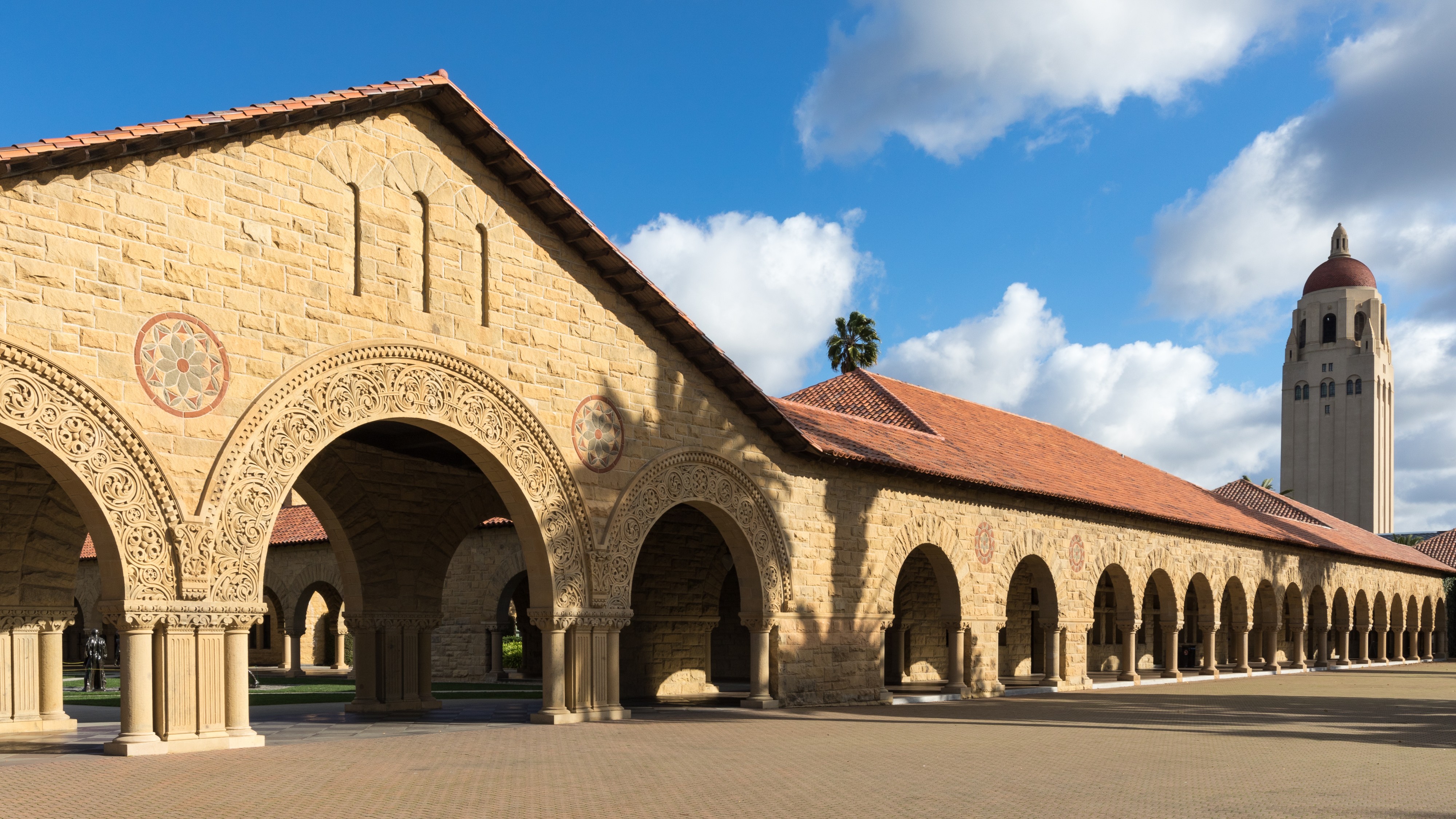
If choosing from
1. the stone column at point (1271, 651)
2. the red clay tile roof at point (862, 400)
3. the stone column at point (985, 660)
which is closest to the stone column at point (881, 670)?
the stone column at point (985, 660)

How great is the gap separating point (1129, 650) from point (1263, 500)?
22.5 meters

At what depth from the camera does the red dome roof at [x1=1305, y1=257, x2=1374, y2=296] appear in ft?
313

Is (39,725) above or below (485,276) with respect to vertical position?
below

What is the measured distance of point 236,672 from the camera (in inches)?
489

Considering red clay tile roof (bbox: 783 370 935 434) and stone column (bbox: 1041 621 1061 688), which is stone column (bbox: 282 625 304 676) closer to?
red clay tile roof (bbox: 783 370 935 434)

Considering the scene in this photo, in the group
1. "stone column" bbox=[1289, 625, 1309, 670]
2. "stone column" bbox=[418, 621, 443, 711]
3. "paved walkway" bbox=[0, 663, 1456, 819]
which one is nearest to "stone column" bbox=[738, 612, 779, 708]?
"paved walkway" bbox=[0, 663, 1456, 819]

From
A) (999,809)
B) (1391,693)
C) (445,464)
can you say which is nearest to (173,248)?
(445,464)

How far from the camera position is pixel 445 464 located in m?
18.9

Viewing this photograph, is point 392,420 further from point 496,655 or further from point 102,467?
point 496,655

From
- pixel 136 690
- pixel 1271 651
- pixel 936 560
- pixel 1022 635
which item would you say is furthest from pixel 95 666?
pixel 1271 651

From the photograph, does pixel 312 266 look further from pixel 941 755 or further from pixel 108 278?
pixel 941 755

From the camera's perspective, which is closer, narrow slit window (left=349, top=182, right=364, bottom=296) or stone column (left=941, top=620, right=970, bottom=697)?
narrow slit window (left=349, top=182, right=364, bottom=296)

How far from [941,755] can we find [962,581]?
9558mm

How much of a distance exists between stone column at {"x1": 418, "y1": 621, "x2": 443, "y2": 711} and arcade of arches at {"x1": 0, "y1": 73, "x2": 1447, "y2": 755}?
0.20 feet
